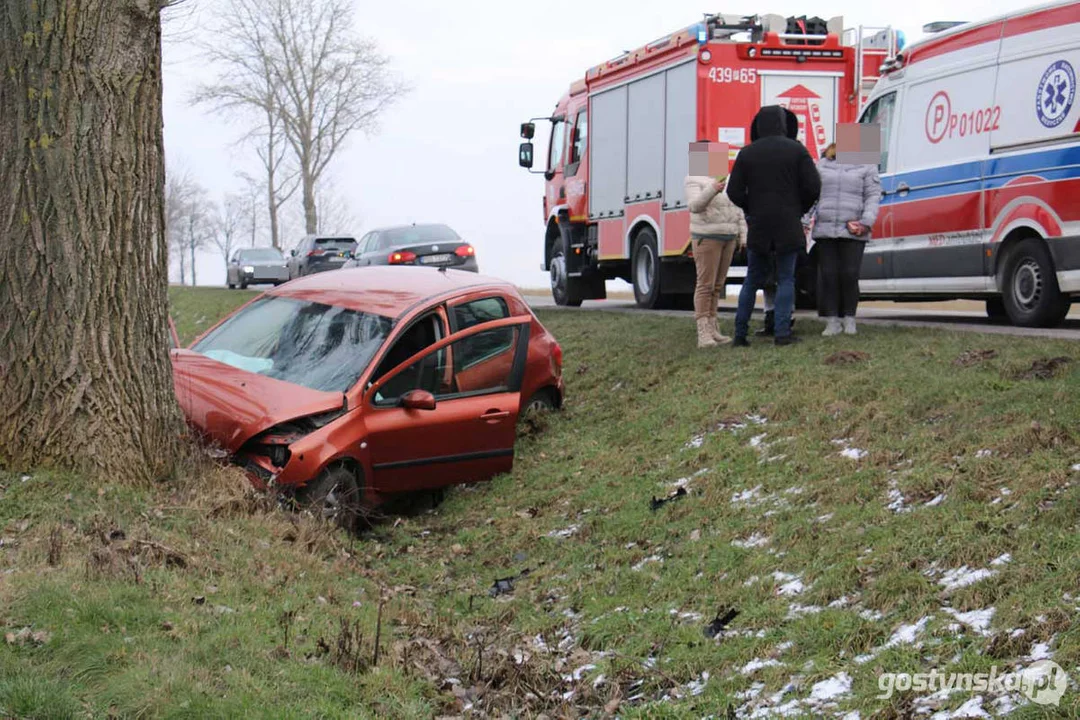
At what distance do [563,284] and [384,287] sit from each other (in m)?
10.5

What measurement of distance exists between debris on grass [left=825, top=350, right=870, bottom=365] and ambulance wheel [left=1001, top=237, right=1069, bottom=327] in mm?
2543

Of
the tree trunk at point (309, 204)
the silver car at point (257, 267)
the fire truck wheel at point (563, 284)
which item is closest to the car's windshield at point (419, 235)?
the fire truck wheel at point (563, 284)

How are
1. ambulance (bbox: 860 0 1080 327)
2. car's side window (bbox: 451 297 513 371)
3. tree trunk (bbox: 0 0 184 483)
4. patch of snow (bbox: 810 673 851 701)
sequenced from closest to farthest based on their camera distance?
1. patch of snow (bbox: 810 673 851 701)
2. tree trunk (bbox: 0 0 184 483)
3. car's side window (bbox: 451 297 513 371)
4. ambulance (bbox: 860 0 1080 327)

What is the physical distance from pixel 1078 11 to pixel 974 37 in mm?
1331

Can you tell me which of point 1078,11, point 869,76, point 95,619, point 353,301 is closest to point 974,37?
point 1078,11

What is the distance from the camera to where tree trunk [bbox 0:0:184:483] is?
21.7ft

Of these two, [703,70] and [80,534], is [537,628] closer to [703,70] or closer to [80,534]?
[80,534]

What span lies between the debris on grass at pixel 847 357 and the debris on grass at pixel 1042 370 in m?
1.49

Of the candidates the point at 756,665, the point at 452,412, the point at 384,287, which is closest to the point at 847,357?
the point at 452,412

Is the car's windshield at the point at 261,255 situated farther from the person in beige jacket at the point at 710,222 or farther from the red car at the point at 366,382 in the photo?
the red car at the point at 366,382

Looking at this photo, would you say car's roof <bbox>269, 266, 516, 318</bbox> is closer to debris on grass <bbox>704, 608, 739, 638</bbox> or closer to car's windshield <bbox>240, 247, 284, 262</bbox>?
debris on grass <bbox>704, 608, 739, 638</bbox>

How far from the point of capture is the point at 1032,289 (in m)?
11.3

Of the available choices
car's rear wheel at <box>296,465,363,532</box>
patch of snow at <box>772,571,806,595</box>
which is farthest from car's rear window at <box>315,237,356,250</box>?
patch of snow at <box>772,571,806,595</box>

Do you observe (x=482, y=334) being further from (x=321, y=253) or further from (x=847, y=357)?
(x=321, y=253)
